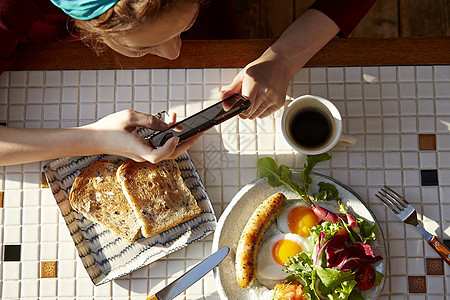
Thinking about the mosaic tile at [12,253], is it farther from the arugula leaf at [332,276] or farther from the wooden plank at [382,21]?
the wooden plank at [382,21]

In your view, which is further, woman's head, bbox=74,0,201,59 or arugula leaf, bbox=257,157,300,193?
arugula leaf, bbox=257,157,300,193

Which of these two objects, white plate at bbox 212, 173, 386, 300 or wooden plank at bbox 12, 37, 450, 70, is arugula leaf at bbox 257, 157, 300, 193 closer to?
white plate at bbox 212, 173, 386, 300

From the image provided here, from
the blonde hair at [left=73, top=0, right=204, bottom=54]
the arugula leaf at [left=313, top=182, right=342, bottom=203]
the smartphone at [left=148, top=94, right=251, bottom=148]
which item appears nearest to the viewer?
the blonde hair at [left=73, top=0, right=204, bottom=54]

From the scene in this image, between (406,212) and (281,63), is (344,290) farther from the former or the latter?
(281,63)

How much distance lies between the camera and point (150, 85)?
3.84ft

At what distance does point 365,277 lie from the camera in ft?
3.25

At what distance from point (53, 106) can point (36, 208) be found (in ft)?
0.86

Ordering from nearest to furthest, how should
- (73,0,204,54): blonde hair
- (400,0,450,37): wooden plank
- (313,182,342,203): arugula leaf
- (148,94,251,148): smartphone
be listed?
(73,0,204,54): blonde hair
(148,94,251,148): smartphone
(313,182,342,203): arugula leaf
(400,0,450,37): wooden plank

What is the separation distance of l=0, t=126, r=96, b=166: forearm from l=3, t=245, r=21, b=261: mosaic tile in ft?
0.75

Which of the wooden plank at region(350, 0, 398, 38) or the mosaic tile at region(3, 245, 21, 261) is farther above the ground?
the wooden plank at region(350, 0, 398, 38)

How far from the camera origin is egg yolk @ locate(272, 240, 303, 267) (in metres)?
1.04

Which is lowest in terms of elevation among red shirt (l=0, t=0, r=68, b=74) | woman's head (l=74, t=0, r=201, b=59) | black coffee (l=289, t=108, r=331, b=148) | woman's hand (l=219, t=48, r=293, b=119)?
black coffee (l=289, t=108, r=331, b=148)

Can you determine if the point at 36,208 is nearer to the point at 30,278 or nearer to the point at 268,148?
the point at 30,278

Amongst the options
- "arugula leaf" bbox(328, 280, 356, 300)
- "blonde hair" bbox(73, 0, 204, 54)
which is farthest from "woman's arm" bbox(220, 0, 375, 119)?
"arugula leaf" bbox(328, 280, 356, 300)
